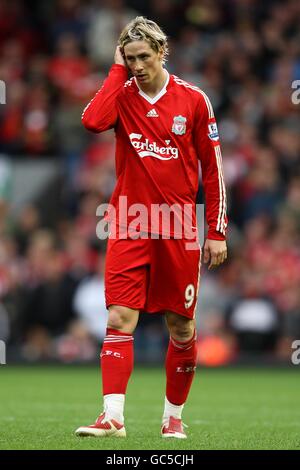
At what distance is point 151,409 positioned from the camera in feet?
31.4

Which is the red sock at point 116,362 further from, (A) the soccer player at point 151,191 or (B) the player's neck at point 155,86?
(B) the player's neck at point 155,86

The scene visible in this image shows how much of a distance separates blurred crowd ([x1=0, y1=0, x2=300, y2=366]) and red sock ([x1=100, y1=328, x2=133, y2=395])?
6.75 meters

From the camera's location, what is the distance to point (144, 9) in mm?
18109

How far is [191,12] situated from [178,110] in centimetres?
1109

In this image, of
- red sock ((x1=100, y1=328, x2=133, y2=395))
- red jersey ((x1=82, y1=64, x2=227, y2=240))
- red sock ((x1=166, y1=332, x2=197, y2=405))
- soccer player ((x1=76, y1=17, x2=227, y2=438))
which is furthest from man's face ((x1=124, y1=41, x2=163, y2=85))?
red sock ((x1=166, y1=332, x2=197, y2=405))

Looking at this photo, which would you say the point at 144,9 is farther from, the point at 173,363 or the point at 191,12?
the point at 173,363

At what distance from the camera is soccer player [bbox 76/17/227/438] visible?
7.15m

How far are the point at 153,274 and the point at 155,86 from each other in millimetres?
1084

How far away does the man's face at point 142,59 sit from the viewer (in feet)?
23.5

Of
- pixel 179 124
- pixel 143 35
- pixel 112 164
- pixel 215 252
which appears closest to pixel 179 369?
pixel 215 252

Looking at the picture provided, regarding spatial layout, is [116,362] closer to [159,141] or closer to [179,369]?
[179,369]

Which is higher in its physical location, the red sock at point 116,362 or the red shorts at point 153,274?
the red shorts at point 153,274

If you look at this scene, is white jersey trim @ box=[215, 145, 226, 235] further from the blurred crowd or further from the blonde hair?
the blurred crowd

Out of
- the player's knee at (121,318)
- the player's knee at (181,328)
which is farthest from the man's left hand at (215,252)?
the player's knee at (121,318)
